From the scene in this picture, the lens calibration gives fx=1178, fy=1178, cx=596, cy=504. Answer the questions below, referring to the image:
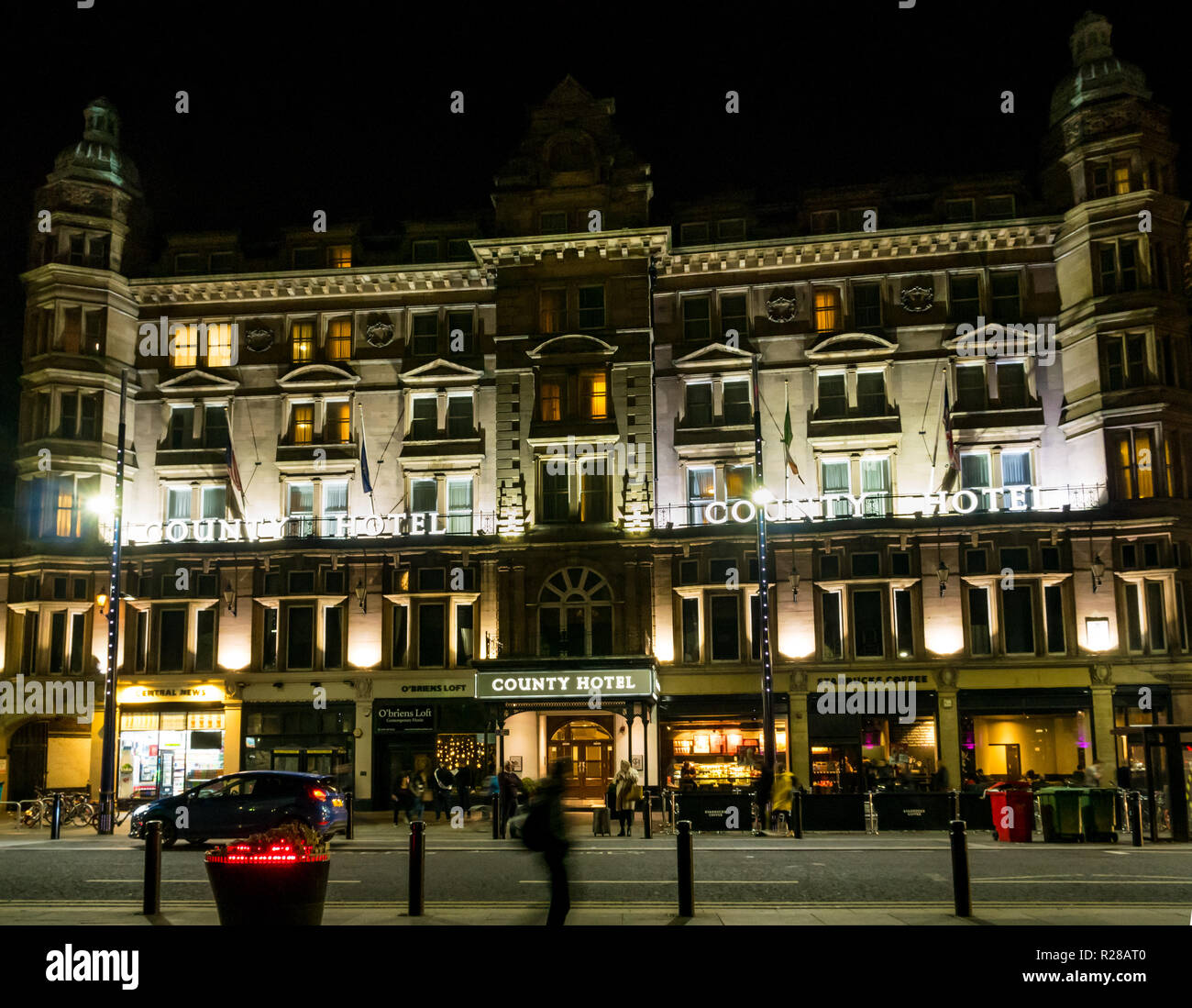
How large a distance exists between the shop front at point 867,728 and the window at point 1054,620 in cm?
412

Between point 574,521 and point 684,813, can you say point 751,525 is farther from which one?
point 684,813

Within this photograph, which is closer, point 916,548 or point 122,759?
point 916,548

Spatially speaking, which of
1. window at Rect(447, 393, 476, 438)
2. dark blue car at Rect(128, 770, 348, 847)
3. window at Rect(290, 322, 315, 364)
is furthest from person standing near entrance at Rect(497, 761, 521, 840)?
window at Rect(290, 322, 315, 364)

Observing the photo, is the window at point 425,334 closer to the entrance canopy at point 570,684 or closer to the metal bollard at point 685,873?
the entrance canopy at point 570,684

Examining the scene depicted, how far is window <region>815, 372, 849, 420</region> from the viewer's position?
41.0 m

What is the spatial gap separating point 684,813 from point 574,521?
1468 cm

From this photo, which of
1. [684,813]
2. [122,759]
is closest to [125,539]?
[122,759]

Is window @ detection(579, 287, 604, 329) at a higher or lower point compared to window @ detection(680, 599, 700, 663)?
higher

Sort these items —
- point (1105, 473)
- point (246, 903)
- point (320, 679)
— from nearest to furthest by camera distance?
point (246, 903) → point (1105, 473) → point (320, 679)

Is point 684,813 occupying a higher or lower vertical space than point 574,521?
lower

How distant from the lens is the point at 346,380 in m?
43.1

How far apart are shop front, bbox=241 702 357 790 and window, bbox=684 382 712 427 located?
1547 cm

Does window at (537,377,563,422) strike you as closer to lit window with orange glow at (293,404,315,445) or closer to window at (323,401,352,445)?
window at (323,401,352,445)
